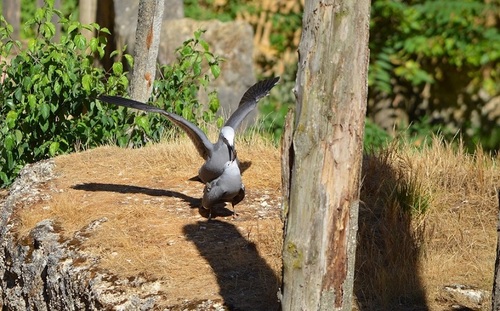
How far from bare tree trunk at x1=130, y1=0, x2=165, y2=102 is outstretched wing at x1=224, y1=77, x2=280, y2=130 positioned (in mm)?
1744

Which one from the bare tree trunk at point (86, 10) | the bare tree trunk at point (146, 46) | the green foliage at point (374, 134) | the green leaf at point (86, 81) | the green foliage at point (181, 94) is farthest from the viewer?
the bare tree trunk at point (86, 10)

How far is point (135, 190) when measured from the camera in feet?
27.0

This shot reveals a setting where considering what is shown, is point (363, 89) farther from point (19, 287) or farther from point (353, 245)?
point (19, 287)

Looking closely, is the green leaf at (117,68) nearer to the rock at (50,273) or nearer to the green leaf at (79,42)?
the green leaf at (79,42)

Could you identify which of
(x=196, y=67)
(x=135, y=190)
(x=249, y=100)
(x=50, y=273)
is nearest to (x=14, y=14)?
(x=196, y=67)

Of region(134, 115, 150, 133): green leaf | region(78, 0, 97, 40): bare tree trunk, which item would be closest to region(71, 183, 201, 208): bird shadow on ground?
region(134, 115, 150, 133): green leaf

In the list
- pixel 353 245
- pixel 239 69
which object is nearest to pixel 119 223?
pixel 353 245

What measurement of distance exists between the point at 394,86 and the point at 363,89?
26.7 ft

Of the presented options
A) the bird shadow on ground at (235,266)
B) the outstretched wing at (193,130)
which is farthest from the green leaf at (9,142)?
the bird shadow on ground at (235,266)

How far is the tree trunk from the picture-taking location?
16.0ft

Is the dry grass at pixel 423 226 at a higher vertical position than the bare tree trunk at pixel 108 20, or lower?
lower

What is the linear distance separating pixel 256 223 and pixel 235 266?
0.82 m

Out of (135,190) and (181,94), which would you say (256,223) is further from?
(181,94)

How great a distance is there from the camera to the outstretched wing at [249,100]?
7.78 meters
